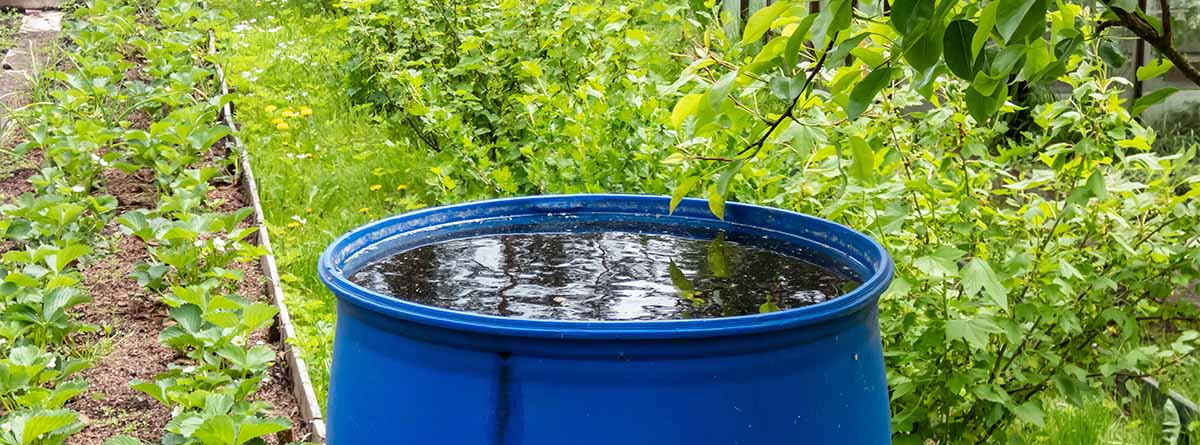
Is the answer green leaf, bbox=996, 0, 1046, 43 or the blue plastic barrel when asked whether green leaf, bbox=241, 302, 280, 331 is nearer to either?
the blue plastic barrel

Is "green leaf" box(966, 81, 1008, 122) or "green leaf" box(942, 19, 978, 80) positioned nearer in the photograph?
"green leaf" box(942, 19, 978, 80)

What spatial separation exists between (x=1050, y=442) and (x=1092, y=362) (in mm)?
293

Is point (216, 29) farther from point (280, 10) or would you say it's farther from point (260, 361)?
point (260, 361)

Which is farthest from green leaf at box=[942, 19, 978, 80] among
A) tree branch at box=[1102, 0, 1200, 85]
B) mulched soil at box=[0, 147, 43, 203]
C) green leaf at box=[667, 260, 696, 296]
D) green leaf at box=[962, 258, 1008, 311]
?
mulched soil at box=[0, 147, 43, 203]

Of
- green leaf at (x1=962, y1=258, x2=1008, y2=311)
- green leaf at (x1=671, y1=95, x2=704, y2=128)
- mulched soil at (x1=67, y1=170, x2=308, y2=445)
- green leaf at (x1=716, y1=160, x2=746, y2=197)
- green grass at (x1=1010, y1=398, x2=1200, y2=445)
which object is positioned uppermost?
green leaf at (x1=671, y1=95, x2=704, y2=128)

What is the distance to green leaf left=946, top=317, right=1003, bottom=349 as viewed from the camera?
2260mm

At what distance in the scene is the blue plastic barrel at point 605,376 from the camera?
1415 millimetres

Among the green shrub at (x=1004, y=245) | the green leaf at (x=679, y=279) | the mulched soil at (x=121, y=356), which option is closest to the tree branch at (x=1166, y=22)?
the green leaf at (x=679, y=279)

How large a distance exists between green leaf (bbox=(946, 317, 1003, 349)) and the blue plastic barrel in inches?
25.4

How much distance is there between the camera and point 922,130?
258 centimetres

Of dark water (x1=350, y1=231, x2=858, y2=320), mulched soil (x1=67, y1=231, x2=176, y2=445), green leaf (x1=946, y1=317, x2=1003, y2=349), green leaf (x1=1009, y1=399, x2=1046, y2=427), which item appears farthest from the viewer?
mulched soil (x1=67, y1=231, x2=176, y2=445)

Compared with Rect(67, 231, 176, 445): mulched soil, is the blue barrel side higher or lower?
higher

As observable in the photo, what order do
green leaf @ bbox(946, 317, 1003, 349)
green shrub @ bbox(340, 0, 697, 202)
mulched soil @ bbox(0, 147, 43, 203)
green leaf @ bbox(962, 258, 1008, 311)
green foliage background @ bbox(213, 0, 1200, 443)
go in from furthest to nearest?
mulched soil @ bbox(0, 147, 43, 203) < green shrub @ bbox(340, 0, 697, 202) < green leaf @ bbox(946, 317, 1003, 349) < green leaf @ bbox(962, 258, 1008, 311) < green foliage background @ bbox(213, 0, 1200, 443)

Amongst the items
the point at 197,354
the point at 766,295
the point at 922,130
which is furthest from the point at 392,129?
the point at 766,295
